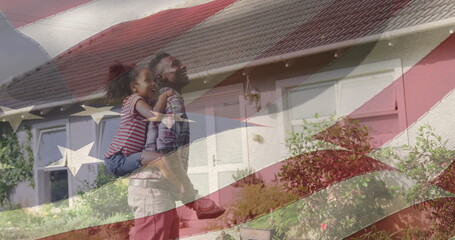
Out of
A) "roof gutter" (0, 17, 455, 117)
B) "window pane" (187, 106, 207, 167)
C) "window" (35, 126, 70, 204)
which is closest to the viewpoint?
"roof gutter" (0, 17, 455, 117)

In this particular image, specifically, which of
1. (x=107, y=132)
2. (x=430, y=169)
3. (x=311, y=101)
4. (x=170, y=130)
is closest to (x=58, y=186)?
(x=107, y=132)

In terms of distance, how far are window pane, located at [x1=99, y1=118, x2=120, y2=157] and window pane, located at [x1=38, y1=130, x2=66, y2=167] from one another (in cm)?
8

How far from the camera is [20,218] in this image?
893 millimetres

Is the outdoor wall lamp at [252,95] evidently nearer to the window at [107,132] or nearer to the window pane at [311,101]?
the window pane at [311,101]

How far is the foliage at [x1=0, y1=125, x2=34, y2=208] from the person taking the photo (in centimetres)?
91

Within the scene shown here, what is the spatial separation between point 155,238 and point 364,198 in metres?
0.38

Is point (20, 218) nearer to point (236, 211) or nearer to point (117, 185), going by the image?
point (117, 185)

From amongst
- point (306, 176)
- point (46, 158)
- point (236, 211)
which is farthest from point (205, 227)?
point (46, 158)

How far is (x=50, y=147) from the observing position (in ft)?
2.90

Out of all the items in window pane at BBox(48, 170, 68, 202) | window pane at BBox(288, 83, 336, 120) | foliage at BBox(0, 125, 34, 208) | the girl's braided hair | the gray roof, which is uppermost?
the gray roof

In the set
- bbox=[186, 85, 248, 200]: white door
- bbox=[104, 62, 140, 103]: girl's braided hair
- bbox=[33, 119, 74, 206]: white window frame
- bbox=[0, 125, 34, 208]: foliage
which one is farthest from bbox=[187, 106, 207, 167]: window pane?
bbox=[0, 125, 34, 208]: foliage

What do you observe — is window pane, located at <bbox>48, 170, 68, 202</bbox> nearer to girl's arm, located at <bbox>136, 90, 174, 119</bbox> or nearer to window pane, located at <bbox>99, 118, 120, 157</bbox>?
window pane, located at <bbox>99, 118, 120, 157</bbox>
